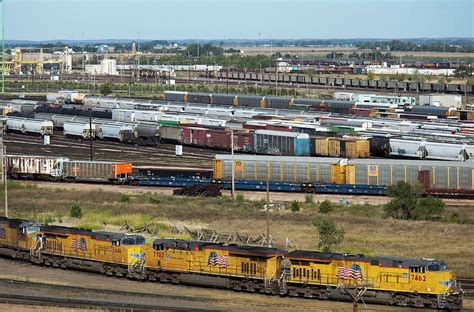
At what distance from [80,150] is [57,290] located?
189ft

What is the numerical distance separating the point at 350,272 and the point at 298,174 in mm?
34133

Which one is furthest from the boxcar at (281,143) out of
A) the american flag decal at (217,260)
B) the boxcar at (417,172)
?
the american flag decal at (217,260)

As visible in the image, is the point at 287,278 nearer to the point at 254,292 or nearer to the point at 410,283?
the point at 254,292

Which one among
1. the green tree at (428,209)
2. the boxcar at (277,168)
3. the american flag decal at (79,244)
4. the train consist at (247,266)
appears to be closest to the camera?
the train consist at (247,266)

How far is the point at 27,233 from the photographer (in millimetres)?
50281

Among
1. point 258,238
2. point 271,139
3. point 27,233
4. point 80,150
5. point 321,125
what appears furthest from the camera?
point 321,125

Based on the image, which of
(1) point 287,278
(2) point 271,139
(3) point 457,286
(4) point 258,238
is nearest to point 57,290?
(1) point 287,278

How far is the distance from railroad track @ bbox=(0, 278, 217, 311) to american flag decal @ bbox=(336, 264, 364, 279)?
5744mm

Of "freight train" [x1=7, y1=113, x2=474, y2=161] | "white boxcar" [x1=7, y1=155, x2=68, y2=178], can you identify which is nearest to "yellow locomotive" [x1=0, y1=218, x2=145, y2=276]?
"white boxcar" [x1=7, y1=155, x2=68, y2=178]

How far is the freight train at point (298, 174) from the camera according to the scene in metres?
70.9

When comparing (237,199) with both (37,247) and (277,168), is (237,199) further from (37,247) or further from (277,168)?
(37,247)

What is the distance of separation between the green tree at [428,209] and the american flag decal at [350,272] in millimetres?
23182

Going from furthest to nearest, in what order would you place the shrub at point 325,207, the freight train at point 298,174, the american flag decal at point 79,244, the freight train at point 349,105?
the freight train at point 349,105, the freight train at point 298,174, the shrub at point 325,207, the american flag decal at point 79,244

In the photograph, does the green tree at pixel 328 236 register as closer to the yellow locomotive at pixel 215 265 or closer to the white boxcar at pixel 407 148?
the yellow locomotive at pixel 215 265
